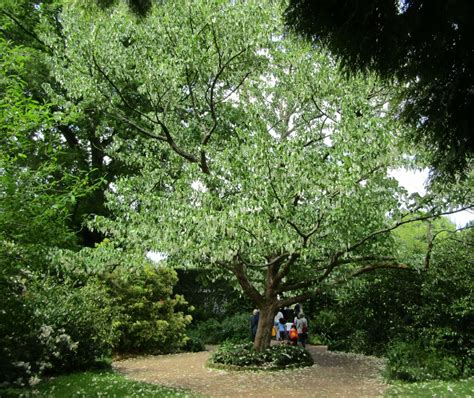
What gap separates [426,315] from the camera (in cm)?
1150

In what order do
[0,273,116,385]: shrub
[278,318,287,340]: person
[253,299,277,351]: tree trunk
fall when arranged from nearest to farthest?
[0,273,116,385]: shrub
[253,299,277,351]: tree trunk
[278,318,287,340]: person

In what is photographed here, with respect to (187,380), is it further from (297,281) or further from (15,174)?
(15,174)

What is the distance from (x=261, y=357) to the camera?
11.9m

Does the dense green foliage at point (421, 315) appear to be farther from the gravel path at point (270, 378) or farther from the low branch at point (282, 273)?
the low branch at point (282, 273)

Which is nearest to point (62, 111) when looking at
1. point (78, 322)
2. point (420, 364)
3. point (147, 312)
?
point (147, 312)

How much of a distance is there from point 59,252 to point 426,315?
917 centimetres

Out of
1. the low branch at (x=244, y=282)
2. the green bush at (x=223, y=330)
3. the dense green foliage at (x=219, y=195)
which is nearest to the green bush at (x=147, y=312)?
the dense green foliage at (x=219, y=195)

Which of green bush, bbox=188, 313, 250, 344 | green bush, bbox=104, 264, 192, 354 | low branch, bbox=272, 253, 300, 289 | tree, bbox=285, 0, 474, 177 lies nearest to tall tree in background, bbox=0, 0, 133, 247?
green bush, bbox=104, 264, 192, 354

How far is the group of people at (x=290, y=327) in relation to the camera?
51.8ft

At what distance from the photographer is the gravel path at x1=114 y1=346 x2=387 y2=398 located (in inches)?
349

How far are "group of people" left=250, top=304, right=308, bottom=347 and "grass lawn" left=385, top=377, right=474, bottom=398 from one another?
263 inches

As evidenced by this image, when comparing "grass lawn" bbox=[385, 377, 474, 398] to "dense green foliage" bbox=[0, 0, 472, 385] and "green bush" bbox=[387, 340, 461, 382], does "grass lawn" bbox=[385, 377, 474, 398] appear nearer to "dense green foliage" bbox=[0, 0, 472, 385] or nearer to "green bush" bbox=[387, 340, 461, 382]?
"green bush" bbox=[387, 340, 461, 382]

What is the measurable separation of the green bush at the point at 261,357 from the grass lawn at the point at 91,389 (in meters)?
3.36

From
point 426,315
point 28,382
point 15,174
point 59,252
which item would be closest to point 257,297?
point 426,315
